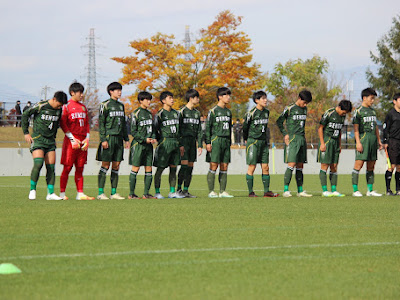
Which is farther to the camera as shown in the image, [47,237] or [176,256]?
[47,237]

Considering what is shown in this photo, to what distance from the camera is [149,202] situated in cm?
1238

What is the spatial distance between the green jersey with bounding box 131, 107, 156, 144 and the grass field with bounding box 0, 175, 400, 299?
2.81m

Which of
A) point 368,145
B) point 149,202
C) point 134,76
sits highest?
point 134,76

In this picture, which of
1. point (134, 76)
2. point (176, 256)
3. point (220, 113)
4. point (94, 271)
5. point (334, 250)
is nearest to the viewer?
point (94, 271)

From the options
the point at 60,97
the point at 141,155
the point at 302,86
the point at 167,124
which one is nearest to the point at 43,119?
the point at 60,97

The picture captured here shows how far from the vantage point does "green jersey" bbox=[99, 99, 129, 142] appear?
1310cm

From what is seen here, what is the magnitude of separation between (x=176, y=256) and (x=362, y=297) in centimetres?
201

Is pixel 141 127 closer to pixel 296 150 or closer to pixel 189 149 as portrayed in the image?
pixel 189 149

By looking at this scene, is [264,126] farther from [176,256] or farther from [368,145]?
[176,256]

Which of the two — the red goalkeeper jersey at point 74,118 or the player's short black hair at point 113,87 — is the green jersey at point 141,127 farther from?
the red goalkeeper jersey at point 74,118

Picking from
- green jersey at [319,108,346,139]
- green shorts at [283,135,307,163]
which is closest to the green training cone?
green shorts at [283,135,307,163]

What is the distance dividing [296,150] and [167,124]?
2.70m

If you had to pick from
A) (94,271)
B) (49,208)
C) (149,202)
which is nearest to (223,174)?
(149,202)

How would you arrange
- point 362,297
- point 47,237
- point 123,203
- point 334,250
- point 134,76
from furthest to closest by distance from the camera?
point 134,76 → point 123,203 → point 47,237 → point 334,250 → point 362,297
